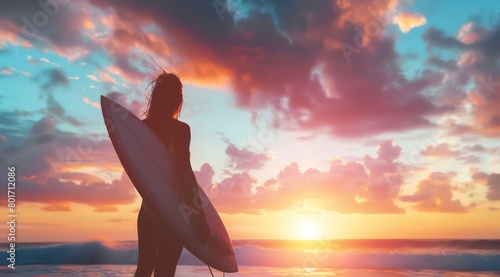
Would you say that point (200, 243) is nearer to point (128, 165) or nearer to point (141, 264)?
point (141, 264)

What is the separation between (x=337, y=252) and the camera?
529 inches

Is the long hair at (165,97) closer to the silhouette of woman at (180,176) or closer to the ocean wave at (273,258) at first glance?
the silhouette of woman at (180,176)

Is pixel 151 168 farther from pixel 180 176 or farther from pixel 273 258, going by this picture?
pixel 273 258

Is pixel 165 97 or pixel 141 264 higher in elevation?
pixel 165 97

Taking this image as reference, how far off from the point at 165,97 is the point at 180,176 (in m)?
0.45

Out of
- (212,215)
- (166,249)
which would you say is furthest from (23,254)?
(166,249)

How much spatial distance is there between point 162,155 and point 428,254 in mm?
13948

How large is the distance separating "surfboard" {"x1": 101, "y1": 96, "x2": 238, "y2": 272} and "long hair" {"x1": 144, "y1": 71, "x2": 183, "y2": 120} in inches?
5.0

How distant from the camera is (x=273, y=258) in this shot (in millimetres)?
13391

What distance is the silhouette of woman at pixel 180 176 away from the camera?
2.15 meters

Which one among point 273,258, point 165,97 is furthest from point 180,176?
point 273,258

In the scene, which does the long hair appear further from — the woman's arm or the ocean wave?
the ocean wave

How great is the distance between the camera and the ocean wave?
12.0 meters

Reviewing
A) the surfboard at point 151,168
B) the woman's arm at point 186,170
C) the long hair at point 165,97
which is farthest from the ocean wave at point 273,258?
the long hair at point 165,97
